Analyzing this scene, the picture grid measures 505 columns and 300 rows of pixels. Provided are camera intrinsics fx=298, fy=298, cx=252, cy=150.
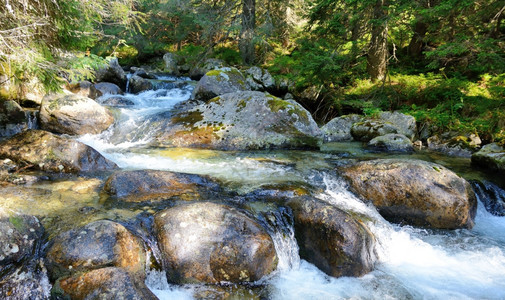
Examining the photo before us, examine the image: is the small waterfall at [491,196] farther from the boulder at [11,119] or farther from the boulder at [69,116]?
the boulder at [11,119]

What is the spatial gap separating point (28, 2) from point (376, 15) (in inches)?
450

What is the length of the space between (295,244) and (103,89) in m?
12.9

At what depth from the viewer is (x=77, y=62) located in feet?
18.5

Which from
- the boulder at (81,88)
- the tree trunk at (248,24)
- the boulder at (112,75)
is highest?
the tree trunk at (248,24)

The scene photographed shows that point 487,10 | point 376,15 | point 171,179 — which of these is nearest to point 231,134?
point 171,179

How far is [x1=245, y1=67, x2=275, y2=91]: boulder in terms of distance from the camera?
580 inches

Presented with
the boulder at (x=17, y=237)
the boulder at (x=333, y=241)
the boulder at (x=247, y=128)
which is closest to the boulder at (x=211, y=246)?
the boulder at (x=333, y=241)

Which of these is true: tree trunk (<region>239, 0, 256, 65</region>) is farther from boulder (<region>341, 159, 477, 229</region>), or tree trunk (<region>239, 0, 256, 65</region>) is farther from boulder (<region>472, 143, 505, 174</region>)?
boulder (<region>341, 159, 477, 229</region>)

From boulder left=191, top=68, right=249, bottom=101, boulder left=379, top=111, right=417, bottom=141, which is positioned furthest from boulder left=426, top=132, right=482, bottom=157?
boulder left=191, top=68, right=249, bottom=101

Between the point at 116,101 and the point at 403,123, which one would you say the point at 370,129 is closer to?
the point at 403,123

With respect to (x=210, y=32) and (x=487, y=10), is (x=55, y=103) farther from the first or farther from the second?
(x=487, y=10)

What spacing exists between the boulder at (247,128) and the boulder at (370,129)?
2424 mm

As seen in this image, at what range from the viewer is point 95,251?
3.10m

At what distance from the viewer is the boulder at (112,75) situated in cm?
1484
